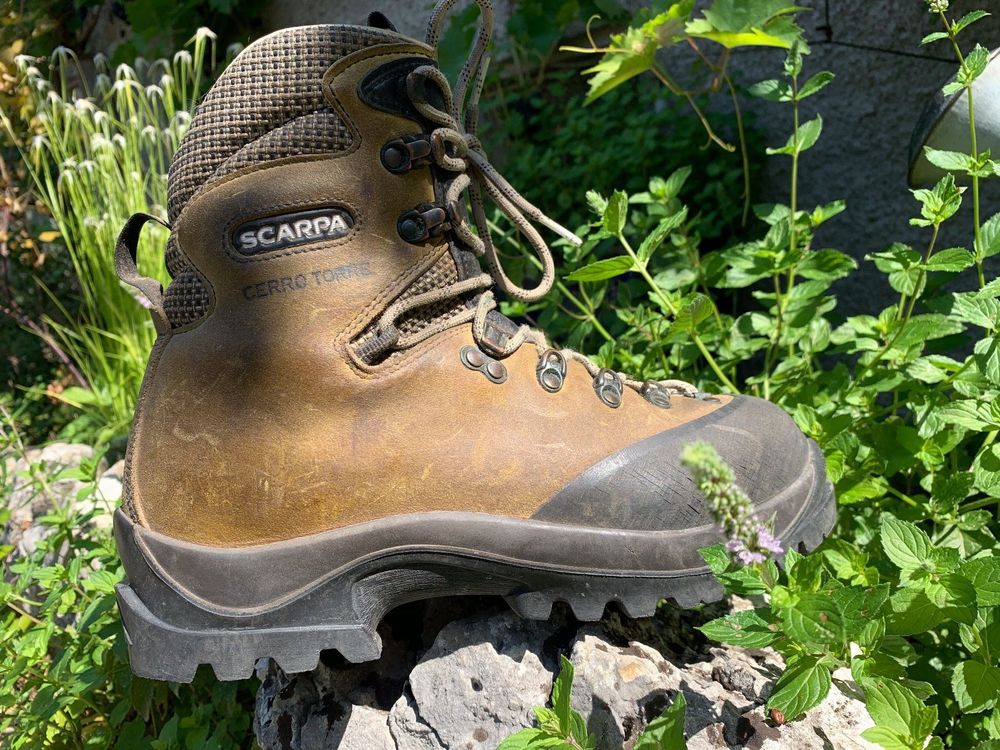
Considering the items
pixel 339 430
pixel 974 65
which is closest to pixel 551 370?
pixel 339 430

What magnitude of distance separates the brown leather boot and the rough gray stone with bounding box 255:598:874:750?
82 millimetres

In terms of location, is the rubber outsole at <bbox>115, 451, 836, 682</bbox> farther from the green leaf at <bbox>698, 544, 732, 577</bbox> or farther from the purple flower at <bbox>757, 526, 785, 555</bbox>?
the purple flower at <bbox>757, 526, 785, 555</bbox>

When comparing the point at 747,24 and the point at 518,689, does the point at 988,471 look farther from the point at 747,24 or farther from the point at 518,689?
the point at 747,24

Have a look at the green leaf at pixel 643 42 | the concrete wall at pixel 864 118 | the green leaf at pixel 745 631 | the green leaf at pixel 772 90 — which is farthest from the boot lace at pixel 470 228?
the concrete wall at pixel 864 118

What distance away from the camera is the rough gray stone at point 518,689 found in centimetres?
122

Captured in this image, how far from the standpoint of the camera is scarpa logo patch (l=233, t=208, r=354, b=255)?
1.28 m

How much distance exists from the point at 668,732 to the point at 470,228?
83 cm

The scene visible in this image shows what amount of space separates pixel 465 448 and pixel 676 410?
396 millimetres

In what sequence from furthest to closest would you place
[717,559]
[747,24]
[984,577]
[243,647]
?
[747,24] < [243,647] < [984,577] < [717,559]

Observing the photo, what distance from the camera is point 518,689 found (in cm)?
130

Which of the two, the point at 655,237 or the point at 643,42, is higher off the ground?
the point at 643,42

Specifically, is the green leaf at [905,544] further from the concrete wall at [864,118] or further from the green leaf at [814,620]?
the concrete wall at [864,118]

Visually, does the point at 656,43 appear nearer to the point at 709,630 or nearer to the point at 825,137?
the point at 825,137

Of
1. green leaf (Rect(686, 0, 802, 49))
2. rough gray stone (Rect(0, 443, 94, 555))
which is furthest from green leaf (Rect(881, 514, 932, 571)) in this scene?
rough gray stone (Rect(0, 443, 94, 555))
